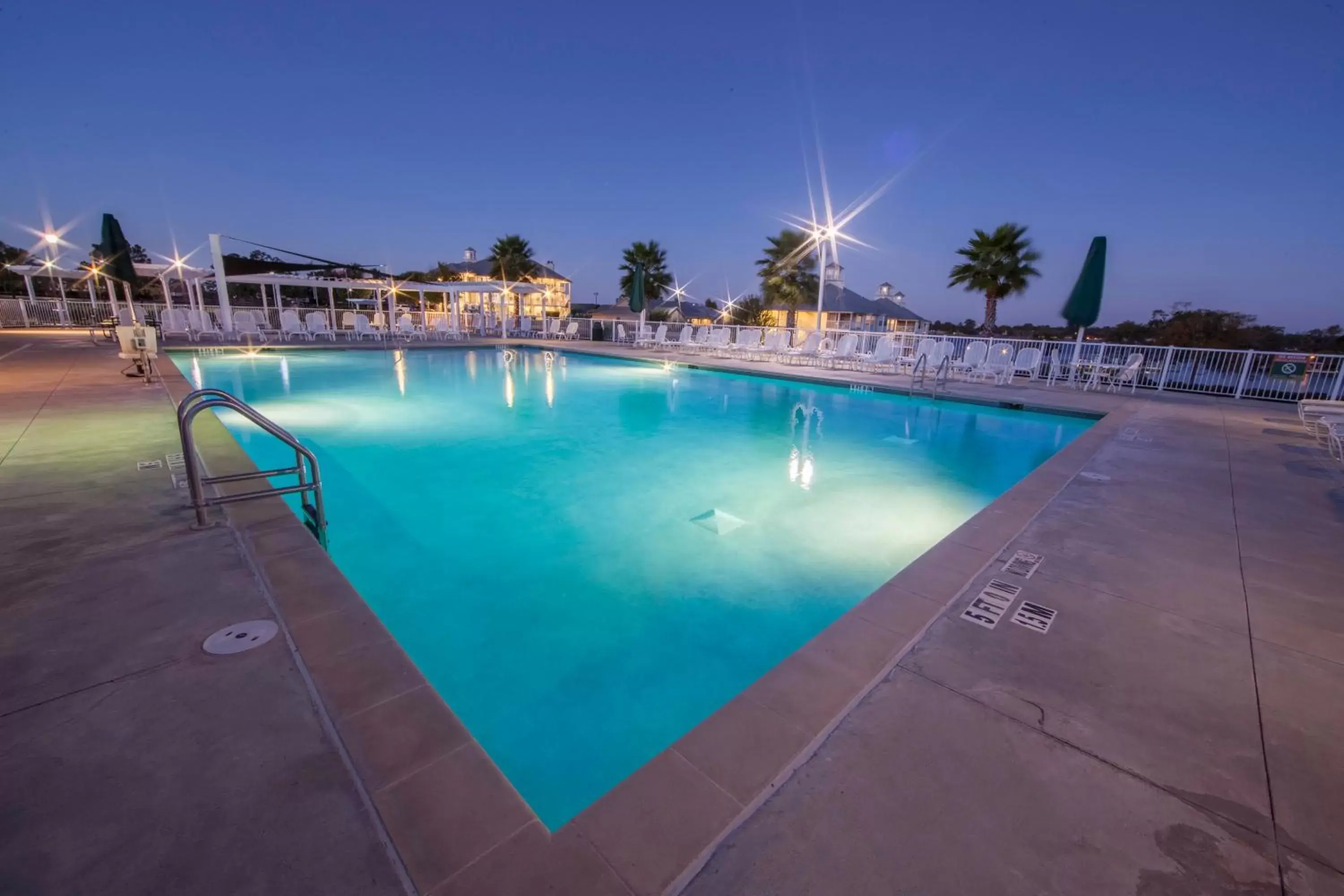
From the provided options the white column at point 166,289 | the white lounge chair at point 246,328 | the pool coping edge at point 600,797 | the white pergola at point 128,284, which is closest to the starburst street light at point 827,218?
the pool coping edge at point 600,797

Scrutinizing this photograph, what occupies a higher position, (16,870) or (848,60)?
(848,60)

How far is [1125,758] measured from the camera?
144cm

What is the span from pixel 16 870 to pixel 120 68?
41651mm

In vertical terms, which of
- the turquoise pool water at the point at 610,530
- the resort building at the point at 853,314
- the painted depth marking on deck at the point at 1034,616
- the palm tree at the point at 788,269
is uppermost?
the palm tree at the point at 788,269

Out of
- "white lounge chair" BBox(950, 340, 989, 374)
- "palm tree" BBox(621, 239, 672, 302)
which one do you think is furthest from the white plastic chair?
"white lounge chair" BBox(950, 340, 989, 374)

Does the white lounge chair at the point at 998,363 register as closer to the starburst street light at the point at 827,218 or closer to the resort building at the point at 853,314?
the starburst street light at the point at 827,218

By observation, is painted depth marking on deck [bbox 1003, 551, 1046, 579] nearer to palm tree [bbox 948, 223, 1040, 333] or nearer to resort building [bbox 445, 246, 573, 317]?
palm tree [bbox 948, 223, 1040, 333]

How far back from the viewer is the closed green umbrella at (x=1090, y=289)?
31.7 ft

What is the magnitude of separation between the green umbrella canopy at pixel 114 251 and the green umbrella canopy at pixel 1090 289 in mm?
16617

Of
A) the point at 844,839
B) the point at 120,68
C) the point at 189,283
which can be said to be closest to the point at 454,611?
the point at 844,839

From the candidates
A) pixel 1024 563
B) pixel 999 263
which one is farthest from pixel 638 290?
pixel 1024 563

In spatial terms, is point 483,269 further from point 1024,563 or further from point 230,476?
point 1024,563

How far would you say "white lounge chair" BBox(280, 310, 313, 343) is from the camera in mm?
16250

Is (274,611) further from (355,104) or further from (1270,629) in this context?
(355,104)
